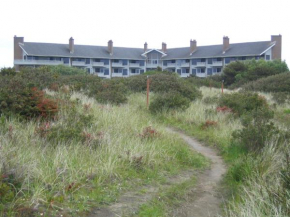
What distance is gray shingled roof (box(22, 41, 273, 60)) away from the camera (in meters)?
64.4

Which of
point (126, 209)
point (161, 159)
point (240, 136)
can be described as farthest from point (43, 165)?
point (240, 136)

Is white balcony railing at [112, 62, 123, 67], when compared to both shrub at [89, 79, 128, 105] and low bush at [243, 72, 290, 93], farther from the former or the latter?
shrub at [89, 79, 128, 105]

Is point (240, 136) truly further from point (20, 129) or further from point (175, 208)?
point (20, 129)

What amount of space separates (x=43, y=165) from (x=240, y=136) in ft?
16.4

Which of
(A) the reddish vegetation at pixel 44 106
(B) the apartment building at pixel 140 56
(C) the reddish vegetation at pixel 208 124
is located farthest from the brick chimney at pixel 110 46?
(A) the reddish vegetation at pixel 44 106

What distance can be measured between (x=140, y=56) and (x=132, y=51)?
1.91m

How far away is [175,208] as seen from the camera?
19.4 ft

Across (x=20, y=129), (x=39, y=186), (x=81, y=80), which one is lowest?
(x=39, y=186)

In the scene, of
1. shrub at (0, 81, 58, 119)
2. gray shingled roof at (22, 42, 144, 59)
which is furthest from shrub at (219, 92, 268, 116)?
gray shingled roof at (22, 42, 144, 59)

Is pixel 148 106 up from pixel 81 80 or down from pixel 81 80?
down

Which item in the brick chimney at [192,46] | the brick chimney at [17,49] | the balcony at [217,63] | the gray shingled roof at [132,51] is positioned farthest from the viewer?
the brick chimney at [192,46]

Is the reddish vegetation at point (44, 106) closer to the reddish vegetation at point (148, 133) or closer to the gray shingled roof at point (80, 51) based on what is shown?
the reddish vegetation at point (148, 133)

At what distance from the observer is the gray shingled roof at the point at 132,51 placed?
64.4m

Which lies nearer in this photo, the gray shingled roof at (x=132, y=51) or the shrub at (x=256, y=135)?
the shrub at (x=256, y=135)
